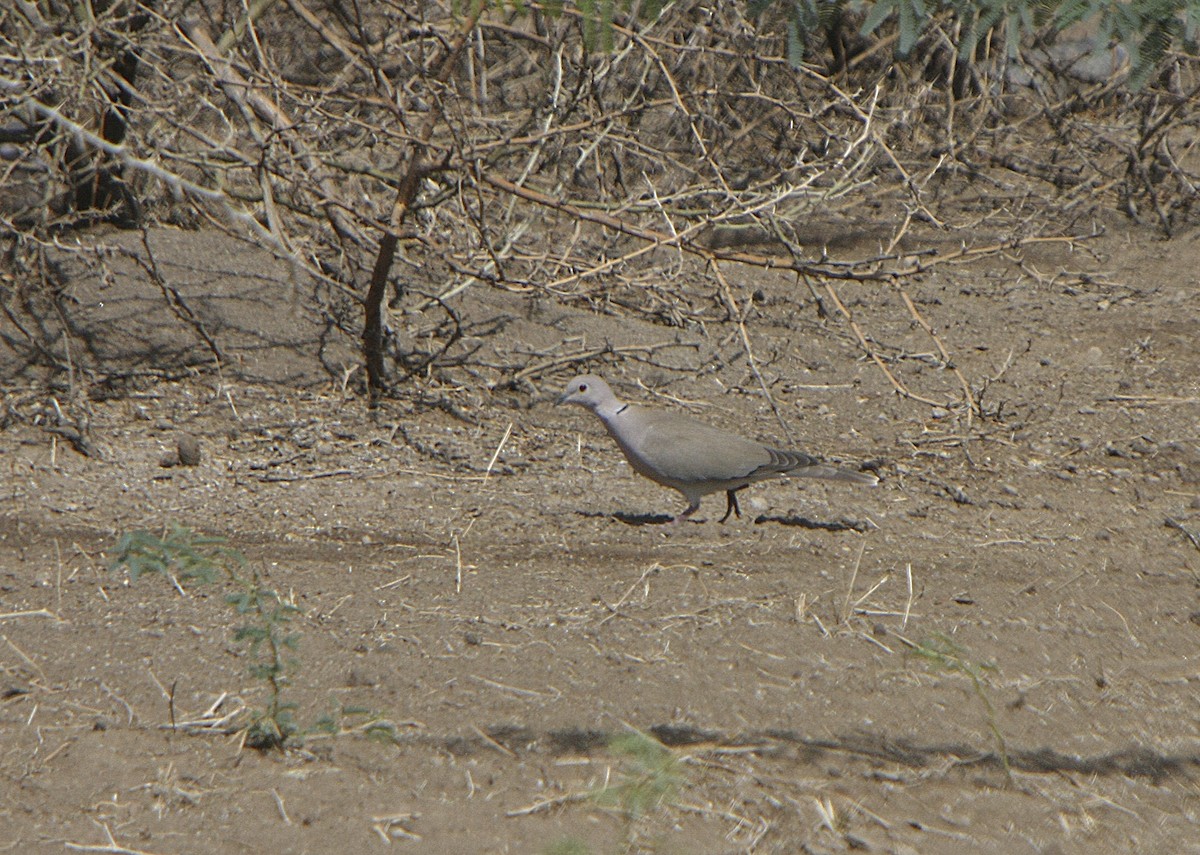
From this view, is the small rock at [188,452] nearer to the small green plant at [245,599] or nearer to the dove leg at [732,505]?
the dove leg at [732,505]

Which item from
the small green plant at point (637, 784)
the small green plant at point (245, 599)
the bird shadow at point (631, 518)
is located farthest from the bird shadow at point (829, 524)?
the small green plant at point (245, 599)

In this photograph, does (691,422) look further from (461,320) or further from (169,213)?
(169,213)

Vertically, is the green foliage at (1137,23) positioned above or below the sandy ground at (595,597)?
above

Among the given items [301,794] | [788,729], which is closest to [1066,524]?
[788,729]

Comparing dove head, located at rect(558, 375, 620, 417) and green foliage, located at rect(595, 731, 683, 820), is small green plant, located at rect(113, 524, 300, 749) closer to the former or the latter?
green foliage, located at rect(595, 731, 683, 820)

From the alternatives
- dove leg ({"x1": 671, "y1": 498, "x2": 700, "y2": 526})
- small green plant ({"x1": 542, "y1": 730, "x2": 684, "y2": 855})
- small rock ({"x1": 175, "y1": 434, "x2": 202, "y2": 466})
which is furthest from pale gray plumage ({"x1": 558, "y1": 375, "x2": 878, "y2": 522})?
small green plant ({"x1": 542, "y1": 730, "x2": 684, "y2": 855})

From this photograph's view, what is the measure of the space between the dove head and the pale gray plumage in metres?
0.20

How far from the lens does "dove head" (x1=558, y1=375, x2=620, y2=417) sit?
253 inches

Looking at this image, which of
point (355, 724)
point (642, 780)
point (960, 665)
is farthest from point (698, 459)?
point (642, 780)

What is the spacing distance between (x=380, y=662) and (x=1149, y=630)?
258 cm

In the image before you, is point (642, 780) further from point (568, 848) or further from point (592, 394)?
point (592, 394)

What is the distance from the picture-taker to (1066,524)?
5.93 metres

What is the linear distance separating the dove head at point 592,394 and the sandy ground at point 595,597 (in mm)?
334

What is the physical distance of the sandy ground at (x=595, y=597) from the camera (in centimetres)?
352
